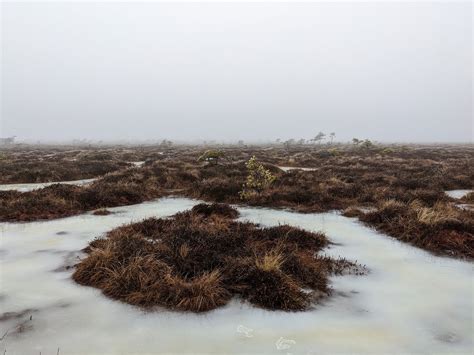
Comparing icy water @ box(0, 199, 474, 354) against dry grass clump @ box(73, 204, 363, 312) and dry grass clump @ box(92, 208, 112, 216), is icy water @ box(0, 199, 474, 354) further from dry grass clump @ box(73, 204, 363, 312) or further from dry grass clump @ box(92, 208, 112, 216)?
dry grass clump @ box(92, 208, 112, 216)

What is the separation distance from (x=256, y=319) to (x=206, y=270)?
4.84 feet

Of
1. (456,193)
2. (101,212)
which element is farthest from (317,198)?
(101,212)

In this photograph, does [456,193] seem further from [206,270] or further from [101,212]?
[101,212]

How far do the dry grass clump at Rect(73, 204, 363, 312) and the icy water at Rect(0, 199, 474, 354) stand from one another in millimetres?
239

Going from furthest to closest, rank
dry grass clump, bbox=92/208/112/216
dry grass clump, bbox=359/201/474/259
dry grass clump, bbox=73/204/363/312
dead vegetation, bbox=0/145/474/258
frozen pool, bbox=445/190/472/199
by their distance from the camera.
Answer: frozen pool, bbox=445/190/472/199, dry grass clump, bbox=92/208/112/216, dead vegetation, bbox=0/145/474/258, dry grass clump, bbox=359/201/474/259, dry grass clump, bbox=73/204/363/312

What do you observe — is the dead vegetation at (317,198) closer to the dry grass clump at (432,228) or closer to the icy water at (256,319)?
the dry grass clump at (432,228)


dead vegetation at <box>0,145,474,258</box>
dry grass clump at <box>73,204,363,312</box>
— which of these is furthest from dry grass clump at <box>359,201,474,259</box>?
dry grass clump at <box>73,204,363,312</box>

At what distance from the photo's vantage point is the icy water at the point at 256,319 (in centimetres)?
400

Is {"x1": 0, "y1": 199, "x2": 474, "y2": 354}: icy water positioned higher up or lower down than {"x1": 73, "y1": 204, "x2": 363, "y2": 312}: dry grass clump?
lower down

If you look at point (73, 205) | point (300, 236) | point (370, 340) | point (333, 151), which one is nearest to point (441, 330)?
point (370, 340)

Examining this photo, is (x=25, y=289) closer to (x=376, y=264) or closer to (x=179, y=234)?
(x=179, y=234)

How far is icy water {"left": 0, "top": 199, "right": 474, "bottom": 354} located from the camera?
400 centimetres

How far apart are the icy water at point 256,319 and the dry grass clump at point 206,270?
0.79 ft

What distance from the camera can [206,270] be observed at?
5797 mm
